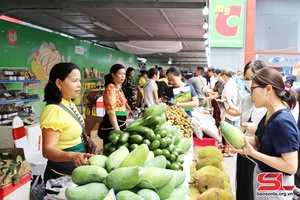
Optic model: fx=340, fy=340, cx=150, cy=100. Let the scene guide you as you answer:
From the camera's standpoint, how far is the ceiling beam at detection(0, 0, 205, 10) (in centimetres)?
518

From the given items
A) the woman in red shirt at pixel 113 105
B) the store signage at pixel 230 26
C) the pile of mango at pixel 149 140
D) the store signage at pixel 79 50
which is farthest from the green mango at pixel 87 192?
the store signage at pixel 230 26

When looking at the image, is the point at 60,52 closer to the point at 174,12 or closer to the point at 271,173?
the point at 174,12

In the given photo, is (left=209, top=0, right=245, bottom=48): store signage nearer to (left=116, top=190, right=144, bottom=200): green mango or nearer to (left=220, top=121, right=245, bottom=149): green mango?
(left=220, top=121, right=245, bottom=149): green mango

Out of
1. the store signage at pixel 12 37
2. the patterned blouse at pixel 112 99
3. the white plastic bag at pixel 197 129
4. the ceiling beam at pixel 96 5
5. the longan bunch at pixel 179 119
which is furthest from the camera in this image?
the store signage at pixel 12 37

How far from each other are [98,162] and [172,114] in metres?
2.08

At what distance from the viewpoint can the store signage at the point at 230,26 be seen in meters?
20.6

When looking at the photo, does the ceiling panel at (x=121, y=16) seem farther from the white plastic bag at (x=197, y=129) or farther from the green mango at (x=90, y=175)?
the green mango at (x=90, y=175)

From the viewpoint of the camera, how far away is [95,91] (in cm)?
1105

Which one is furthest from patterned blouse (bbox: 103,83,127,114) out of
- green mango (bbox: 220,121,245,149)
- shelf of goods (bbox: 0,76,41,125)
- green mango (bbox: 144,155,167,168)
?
green mango (bbox: 144,155,167,168)

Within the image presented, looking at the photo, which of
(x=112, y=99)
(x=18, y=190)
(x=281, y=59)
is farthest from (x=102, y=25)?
(x=281, y=59)

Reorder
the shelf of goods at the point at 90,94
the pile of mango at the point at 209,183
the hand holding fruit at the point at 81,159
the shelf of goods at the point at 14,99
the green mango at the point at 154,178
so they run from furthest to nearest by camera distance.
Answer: the shelf of goods at the point at 90,94 → the shelf of goods at the point at 14,99 → the pile of mango at the point at 209,183 → the hand holding fruit at the point at 81,159 → the green mango at the point at 154,178

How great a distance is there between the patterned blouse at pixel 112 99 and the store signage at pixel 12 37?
100 inches

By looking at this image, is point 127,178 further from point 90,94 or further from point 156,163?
point 90,94

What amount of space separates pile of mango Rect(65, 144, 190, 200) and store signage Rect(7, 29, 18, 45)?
520cm
